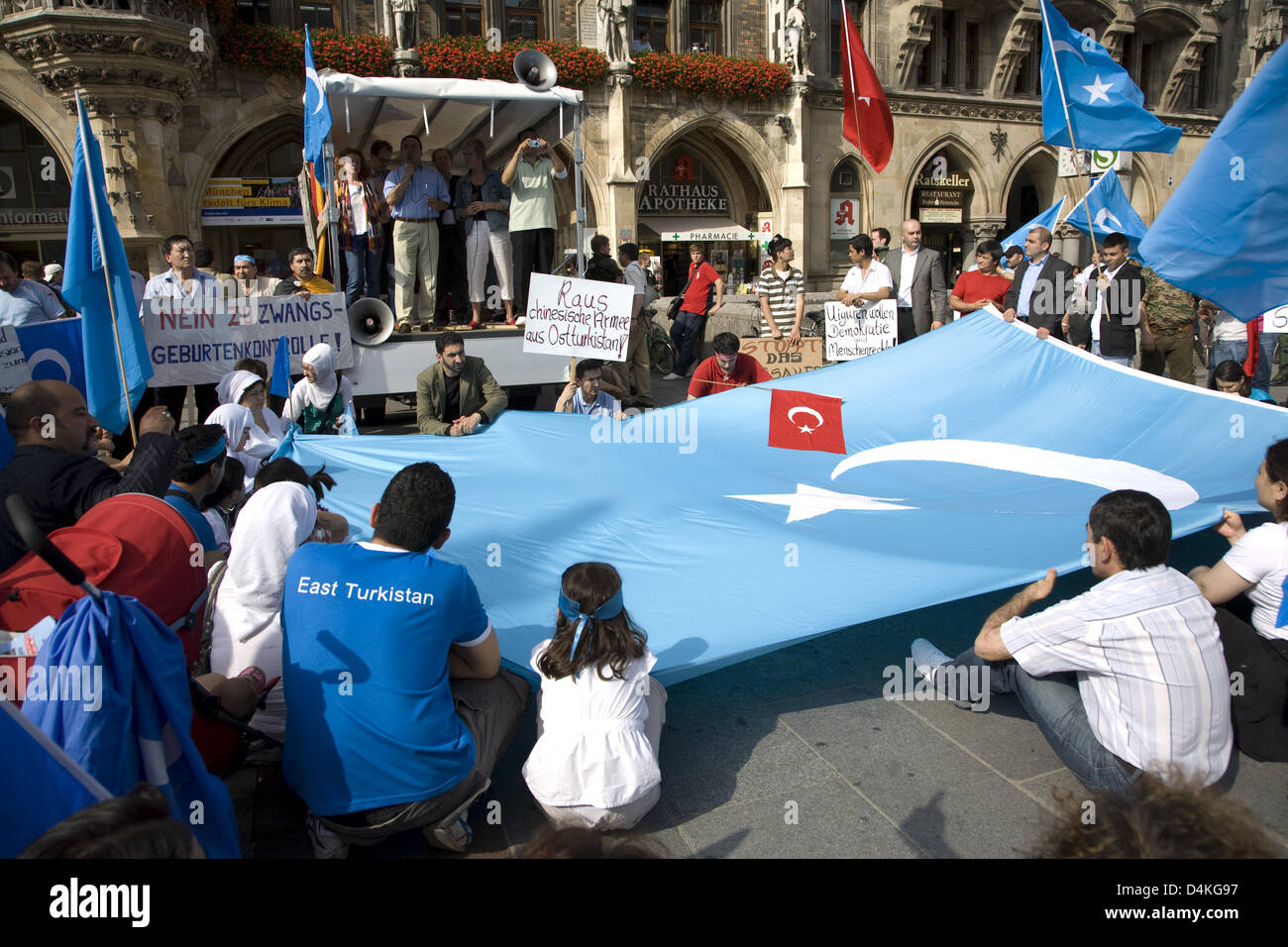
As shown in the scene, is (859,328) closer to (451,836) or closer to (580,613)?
(580,613)

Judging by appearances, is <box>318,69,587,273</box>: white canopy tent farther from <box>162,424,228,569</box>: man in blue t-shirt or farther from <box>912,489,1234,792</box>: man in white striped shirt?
<box>912,489,1234,792</box>: man in white striped shirt

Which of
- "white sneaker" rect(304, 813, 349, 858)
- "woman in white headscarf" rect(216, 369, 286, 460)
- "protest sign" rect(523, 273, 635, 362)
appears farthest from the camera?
"protest sign" rect(523, 273, 635, 362)

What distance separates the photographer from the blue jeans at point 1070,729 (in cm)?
265

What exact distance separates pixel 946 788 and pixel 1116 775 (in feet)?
1.68

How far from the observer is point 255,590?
295 cm

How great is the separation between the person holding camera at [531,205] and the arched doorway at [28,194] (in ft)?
47.6

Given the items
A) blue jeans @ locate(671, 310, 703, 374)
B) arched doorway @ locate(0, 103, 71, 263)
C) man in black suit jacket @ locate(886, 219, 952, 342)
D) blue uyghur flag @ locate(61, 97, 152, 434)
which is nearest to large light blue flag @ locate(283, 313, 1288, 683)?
blue uyghur flag @ locate(61, 97, 152, 434)

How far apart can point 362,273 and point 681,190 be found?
1788 cm

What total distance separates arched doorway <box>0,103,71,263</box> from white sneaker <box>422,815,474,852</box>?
819 inches

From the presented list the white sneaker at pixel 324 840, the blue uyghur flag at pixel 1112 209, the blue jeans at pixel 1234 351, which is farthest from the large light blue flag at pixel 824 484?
the blue uyghur flag at pixel 1112 209

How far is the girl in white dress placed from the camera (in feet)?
8.50

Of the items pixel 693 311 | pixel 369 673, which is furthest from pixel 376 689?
pixel 693 311

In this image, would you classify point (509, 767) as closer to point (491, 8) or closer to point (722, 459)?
point (722, 459)

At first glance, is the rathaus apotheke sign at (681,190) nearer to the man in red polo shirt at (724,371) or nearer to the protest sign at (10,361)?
the man in red polo shirt at (724,371)
